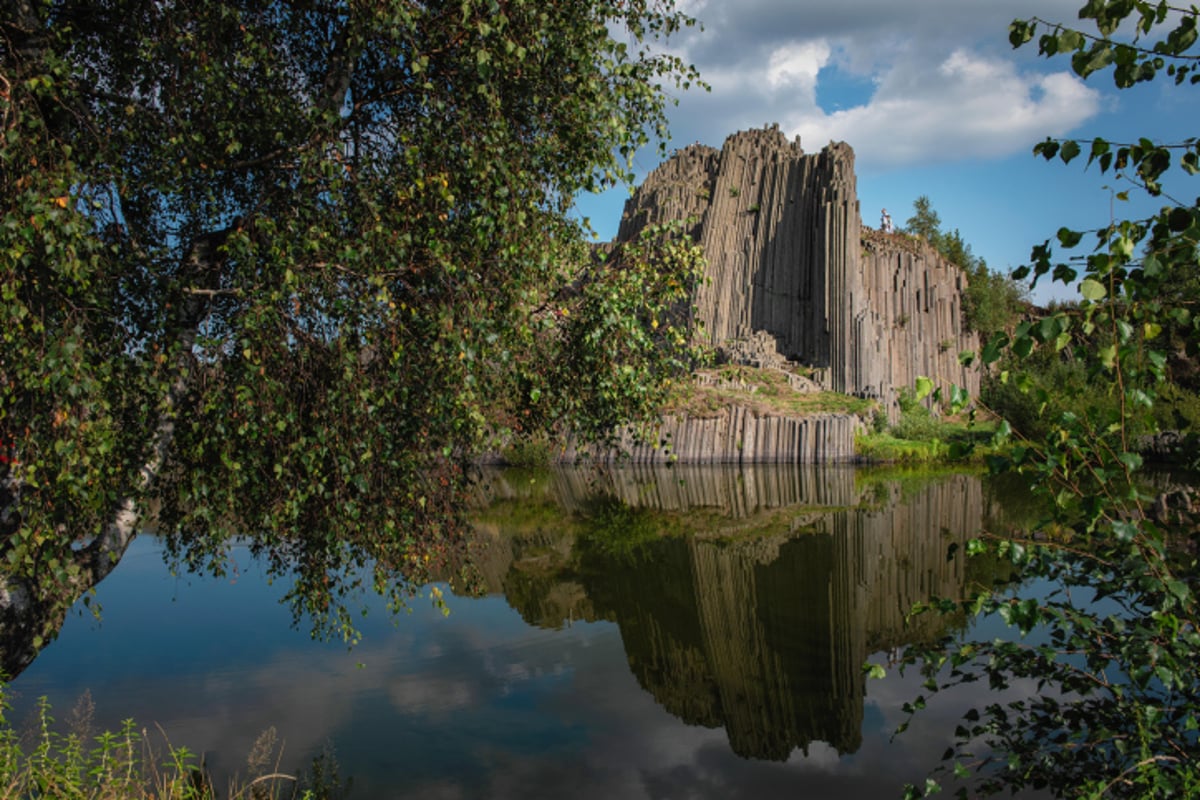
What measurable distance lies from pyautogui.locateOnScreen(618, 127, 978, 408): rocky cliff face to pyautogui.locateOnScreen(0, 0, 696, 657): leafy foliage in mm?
34659

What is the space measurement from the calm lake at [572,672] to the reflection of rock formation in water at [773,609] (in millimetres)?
39

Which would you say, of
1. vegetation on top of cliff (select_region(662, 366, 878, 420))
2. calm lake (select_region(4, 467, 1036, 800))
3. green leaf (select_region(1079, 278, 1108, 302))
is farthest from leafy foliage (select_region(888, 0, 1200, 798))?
vegetation on top of cliff (select_region(662, 366, 878, 420))

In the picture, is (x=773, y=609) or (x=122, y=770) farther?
(x=773, y=609)

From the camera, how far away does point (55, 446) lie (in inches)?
173

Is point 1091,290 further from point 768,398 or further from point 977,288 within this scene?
point 977,288

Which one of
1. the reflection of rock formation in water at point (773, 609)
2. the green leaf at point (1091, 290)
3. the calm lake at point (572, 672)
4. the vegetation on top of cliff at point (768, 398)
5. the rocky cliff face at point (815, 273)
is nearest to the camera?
the green leaf at point (1091, 290)

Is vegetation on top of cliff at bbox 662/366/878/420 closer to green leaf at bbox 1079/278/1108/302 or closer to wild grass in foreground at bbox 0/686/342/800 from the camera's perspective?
wild grass in foreground at bbox 0/686/342/800

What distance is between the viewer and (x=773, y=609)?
40.0ft

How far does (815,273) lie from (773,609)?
3665cm

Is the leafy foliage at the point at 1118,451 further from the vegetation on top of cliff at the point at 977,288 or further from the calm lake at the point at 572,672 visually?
the vegetation on top of cliff at the point at 977,288

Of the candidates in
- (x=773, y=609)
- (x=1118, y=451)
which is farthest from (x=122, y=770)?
(x=773, y=609)

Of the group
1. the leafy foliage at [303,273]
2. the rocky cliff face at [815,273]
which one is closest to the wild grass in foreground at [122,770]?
the leafy foliage at [303,273]

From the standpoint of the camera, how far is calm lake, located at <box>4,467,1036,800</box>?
743cm

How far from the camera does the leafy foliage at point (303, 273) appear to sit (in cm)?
477
